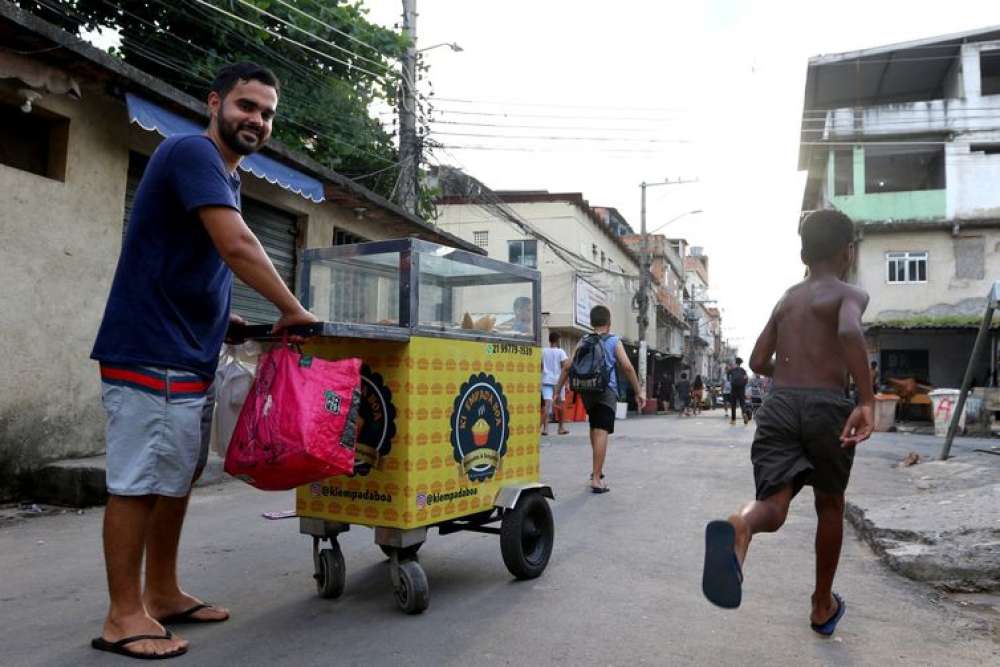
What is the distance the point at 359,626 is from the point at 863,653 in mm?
1997

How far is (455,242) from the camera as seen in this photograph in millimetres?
15219

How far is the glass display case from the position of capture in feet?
12.2

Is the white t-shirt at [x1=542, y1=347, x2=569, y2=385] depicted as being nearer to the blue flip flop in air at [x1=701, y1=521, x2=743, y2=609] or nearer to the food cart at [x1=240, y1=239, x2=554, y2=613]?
the food cart at [x1=240, y1=239, x2=554, y2=613]

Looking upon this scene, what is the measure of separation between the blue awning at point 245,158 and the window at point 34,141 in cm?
67

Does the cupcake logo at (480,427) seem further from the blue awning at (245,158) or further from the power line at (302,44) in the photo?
the power line at (302,44)

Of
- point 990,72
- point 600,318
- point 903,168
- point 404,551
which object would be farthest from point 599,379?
point 903,168

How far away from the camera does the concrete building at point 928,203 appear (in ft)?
91.2

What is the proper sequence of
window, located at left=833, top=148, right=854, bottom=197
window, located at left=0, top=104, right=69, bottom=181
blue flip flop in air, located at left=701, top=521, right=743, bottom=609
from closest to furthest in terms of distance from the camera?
blue flip flop in air, located at left=701, top=521, right=743, bottom=609 < window, located at left=0, top=104, right=69, bottom=181 < window, located at left=833, top=148, right=854, bottom=197

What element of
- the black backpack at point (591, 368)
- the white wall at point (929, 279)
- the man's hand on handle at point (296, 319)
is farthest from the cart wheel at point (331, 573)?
the white wall at point (929, 279)

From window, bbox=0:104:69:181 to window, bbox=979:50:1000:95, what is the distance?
31261mm

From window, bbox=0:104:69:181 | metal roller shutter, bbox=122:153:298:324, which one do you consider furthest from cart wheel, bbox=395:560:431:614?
metal roller shutter, bbox=122:153:298:324

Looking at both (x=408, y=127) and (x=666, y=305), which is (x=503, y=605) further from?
(x=666, y=305)

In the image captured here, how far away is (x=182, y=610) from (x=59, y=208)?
513 centimetres

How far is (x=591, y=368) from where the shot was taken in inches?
282
